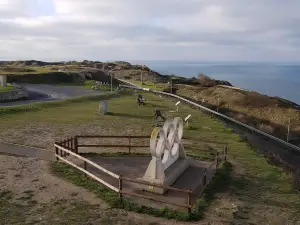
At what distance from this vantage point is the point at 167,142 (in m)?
13.5

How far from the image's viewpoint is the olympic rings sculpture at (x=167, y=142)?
12.4m

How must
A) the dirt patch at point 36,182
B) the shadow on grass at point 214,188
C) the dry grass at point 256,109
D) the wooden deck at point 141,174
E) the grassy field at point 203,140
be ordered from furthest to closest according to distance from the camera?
1. the dry grass at point 256,109
2. the wooden deck at point 141,174
3. the dirt patch at point 36,182
4. the grassy field at point 203,140
5. the shadow on grass at point 214,188

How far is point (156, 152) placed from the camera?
492 inches

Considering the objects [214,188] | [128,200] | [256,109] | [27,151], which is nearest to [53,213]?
[128,200]

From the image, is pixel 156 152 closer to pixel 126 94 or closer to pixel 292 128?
pixel 292 128

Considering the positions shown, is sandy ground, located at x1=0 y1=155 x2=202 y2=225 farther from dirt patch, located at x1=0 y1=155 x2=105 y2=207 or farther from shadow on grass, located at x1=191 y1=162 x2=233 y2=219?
shadow on grass, located at x1=191 y1=162 x2=233 y2=219

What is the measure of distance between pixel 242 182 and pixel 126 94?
3332 centimetres

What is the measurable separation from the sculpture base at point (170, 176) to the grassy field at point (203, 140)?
5.64 feet

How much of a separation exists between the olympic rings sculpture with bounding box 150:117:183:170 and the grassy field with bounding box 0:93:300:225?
7.34 ft

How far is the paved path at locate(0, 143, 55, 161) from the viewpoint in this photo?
658 inches

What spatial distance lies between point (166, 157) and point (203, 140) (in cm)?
585

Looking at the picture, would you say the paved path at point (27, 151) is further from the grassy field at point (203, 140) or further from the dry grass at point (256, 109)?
the dry grass at point (256, 109)

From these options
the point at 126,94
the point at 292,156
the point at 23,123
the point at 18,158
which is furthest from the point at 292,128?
the point at 18,158

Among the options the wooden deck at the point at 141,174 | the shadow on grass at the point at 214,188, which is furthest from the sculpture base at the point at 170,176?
the shadow on grass at the point at 214,188
